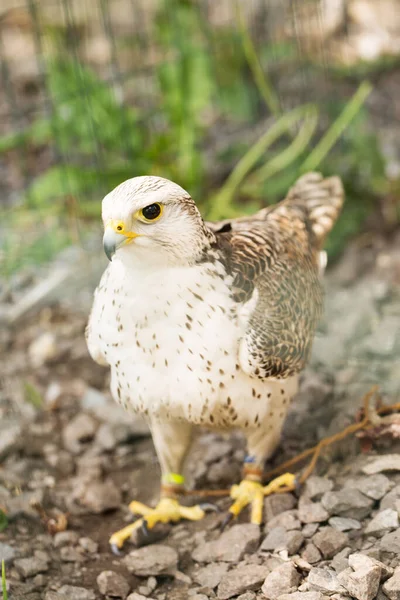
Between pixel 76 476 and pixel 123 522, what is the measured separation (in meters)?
0.40

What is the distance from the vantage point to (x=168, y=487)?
3.44 meters

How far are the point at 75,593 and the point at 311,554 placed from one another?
2.65ft

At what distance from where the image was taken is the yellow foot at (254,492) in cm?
326

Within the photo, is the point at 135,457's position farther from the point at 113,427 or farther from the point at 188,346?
the point at 188,346

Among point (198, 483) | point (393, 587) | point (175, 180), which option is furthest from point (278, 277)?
point (175, 180)

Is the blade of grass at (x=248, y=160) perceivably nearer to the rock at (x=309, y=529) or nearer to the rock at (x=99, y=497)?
the rock at (x=99, y=497)

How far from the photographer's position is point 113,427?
4.01 metres

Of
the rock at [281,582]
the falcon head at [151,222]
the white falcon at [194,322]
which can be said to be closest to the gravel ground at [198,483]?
the rock at [281,582]

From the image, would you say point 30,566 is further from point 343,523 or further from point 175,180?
point 175,180

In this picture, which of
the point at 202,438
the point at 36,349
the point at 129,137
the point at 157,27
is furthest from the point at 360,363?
the point at 157,27

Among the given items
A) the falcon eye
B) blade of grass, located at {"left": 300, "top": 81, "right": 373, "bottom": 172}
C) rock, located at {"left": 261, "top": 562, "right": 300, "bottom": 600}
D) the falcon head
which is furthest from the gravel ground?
the falcon eye

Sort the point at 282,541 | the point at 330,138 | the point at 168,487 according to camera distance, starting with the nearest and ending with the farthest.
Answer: the point at 282,541
the point at 168,487
the point at 330,138

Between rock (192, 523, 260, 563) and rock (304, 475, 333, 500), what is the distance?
24 cm

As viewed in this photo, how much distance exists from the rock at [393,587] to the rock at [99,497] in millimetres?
1363
